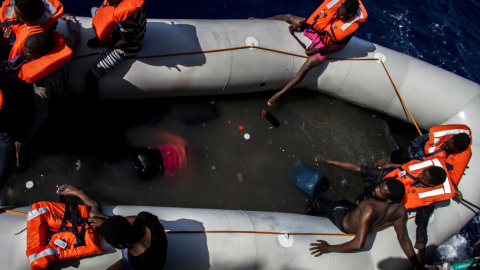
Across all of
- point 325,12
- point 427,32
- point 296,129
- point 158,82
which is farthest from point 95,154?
point 427,32

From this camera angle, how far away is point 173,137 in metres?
4.04

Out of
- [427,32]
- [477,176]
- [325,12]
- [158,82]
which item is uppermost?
[325,12]

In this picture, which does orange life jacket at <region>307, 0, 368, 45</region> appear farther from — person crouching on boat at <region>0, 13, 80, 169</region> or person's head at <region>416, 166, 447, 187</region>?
person crouching on boat at <region>0, 13, 80, 169</region>

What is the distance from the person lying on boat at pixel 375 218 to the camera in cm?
312

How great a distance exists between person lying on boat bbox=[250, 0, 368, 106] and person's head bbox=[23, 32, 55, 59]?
2.35 meters

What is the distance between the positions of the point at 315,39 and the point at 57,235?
3.23 m

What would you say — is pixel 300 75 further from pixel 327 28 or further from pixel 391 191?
pixel 391 191

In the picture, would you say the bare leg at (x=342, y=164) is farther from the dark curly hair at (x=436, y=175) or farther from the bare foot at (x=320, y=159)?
the dark curly hair at (x=436, y=175)

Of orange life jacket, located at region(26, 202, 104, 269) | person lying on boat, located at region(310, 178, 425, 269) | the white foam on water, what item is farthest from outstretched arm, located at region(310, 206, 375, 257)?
the white foam on water

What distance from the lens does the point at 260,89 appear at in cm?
444

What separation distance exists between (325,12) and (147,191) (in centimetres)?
270

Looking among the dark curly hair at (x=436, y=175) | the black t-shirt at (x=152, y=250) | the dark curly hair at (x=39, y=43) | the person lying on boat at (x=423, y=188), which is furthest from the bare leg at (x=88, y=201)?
the dark curly hair at (x=436, y=175)

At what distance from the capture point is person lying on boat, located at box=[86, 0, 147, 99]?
308 cm

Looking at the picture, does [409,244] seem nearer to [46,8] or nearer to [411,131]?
[411,131]
